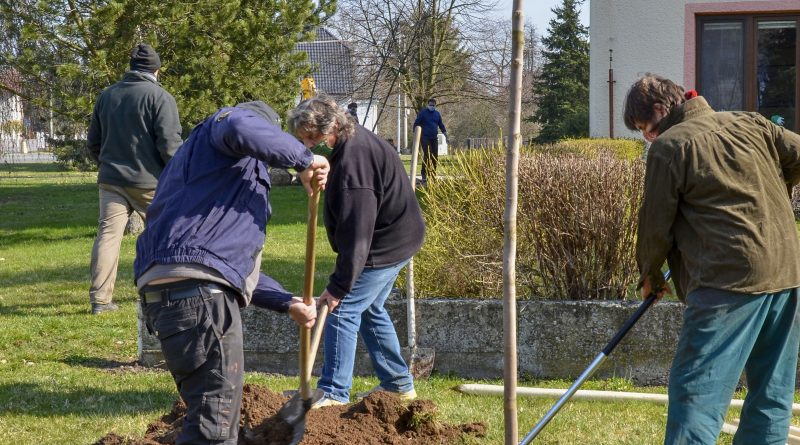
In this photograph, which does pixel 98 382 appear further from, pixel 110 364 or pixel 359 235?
pixel 359 235

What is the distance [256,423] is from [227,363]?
3.80ft

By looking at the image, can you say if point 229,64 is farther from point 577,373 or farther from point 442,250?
point 577,373

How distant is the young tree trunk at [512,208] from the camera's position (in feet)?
9.41

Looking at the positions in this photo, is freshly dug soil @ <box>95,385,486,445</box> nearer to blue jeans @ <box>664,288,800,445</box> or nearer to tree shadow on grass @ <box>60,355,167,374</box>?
blue jeans @ <box>664,288,800,445</box>

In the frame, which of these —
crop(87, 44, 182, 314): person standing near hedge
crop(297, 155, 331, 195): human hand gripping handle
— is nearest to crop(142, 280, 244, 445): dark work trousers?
crop(297, 155, 331, 195): human hand gripping handle

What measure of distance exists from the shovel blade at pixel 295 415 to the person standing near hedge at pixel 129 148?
3519 millimetres

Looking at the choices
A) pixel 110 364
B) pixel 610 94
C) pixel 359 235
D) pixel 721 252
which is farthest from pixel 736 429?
pixel 610 94

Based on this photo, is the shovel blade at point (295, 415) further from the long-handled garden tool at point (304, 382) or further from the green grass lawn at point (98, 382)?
the green grass lawn at point (98, 382)

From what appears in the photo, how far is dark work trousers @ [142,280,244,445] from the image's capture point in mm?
3277

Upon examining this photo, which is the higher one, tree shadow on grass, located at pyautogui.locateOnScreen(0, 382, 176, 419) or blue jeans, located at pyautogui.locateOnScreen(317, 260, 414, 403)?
blue jeans, located at pyautogui.locateOnScreen(317, 260, 414, 403)

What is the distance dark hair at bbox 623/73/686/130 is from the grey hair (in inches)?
Result: 50.9

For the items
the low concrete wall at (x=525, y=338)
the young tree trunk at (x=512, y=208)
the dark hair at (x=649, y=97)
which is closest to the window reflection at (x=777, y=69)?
the low concrete wall at (x=525, y=338)

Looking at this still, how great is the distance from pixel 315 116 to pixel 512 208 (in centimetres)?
143

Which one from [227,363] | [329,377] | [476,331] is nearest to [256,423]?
[329,377]
